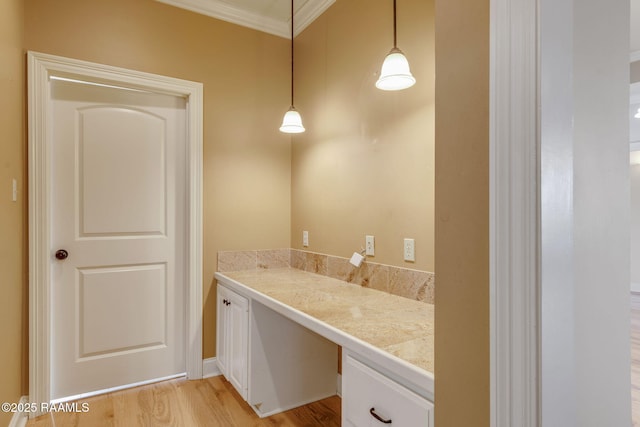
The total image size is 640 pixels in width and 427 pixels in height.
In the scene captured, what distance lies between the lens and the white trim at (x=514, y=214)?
0.61 metres

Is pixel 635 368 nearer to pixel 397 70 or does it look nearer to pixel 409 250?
pixel 409 250

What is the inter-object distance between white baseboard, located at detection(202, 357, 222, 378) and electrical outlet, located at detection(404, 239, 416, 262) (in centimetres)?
163

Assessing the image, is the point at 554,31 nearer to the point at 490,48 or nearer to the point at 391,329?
the point at 490,48

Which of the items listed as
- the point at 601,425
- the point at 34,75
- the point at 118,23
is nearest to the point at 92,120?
the point at 34,75

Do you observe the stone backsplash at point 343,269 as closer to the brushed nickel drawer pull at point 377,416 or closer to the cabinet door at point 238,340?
the cabinet door at point 238,340

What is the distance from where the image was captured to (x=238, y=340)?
2258 mm

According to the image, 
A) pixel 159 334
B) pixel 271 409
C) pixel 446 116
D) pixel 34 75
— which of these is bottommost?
pixel 271 409

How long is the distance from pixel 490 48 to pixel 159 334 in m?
2.63

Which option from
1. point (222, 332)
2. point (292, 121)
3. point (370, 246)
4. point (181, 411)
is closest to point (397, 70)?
point (292, 121)

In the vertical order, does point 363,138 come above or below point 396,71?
below

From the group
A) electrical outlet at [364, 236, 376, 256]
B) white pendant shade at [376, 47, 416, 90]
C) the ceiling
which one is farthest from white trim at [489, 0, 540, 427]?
the ceiling

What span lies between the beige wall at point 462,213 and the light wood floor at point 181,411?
1.57 metres

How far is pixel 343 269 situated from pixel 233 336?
82 cm

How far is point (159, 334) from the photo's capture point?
2.56 m
